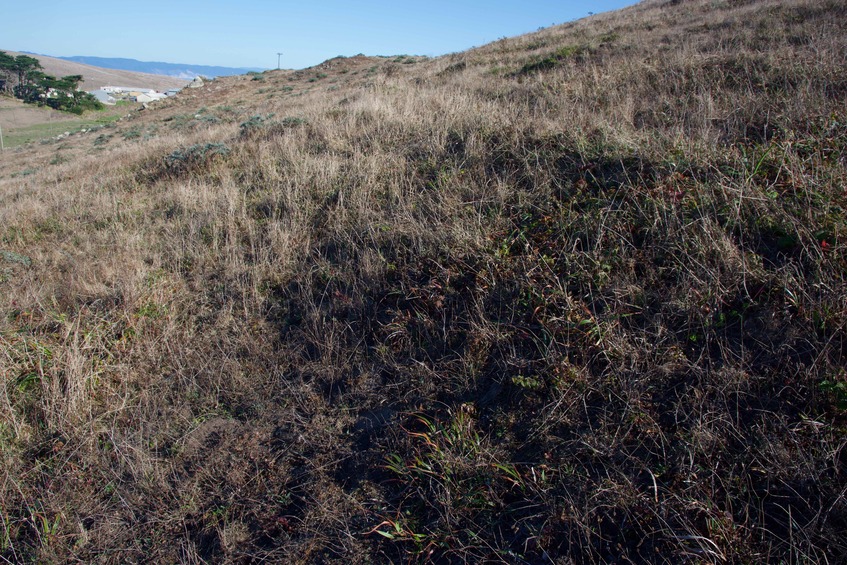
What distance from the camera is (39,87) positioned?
58.9 meters

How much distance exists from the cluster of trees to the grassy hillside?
66670mm

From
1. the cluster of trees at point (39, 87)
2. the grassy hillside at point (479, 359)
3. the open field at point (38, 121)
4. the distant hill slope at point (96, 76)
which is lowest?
the grassy hillside at point (479, 359)

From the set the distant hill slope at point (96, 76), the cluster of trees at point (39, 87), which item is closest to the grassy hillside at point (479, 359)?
the cluster of trees at point (39, 87)

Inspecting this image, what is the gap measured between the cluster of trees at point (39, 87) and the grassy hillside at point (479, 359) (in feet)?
219

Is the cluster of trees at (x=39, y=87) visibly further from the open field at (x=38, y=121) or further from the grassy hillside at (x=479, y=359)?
the grassy hillside at (x=479, y=359)

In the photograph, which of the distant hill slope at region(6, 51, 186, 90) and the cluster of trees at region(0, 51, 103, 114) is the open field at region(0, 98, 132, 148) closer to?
the cluster of trees at region(0, 51, 103, 114)

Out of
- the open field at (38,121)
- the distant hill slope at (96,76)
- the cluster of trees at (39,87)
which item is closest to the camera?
the open field at (38,121)

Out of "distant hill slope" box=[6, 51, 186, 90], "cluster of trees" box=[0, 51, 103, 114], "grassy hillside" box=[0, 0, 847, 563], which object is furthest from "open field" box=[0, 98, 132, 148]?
"distant hill slope" box=[6, 51, 186, 90]

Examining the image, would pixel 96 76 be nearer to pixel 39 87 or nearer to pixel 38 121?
pixel 39 87

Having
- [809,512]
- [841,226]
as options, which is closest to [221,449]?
[809,512]

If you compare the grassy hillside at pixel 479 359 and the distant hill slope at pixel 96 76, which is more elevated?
the distant hill slope at pixel 96 76

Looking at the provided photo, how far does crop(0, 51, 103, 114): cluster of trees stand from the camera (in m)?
56.0

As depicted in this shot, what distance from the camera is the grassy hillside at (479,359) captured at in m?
2.15

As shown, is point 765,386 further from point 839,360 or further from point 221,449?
point 221,449
